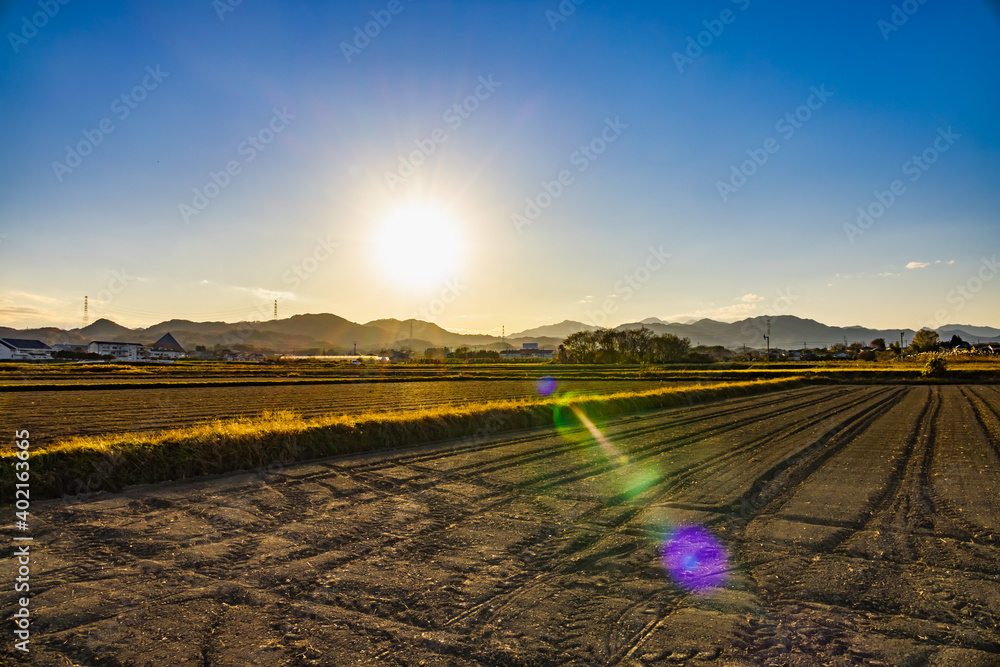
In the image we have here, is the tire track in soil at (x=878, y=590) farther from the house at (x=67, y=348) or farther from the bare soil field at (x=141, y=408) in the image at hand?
the house at (x=67, y=348)

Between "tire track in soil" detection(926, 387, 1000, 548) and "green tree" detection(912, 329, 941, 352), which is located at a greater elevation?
"green tree" detection(912, 329, 941, 352)

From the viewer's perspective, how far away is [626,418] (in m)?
20.6

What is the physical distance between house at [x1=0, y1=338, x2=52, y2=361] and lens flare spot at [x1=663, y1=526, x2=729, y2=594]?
126365 millimetres

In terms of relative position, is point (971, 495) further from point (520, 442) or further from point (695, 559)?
point (520, 442)

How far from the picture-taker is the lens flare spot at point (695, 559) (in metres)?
5.20

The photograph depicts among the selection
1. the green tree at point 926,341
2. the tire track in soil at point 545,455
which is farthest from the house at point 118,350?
the green tree at point 926,341

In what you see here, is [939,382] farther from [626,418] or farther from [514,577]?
[514,577]

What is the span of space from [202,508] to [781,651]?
7.23m

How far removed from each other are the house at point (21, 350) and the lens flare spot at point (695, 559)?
126m

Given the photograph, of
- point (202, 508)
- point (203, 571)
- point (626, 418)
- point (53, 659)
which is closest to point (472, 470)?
point (202, 508)

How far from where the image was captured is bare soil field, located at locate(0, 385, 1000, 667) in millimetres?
3973

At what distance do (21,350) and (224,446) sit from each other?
126 m

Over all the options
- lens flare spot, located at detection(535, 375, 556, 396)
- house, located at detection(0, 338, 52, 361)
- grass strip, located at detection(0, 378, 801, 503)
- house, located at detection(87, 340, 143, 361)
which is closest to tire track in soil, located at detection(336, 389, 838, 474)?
grass strip, located at detection(0, 378, 801, 503)

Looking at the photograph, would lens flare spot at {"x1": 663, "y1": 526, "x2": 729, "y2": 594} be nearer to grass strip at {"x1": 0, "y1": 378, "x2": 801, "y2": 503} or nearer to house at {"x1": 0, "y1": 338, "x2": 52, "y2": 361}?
grass strip at {"x1": 0, "y1": 378, "x2": 801, "y2": 503}
